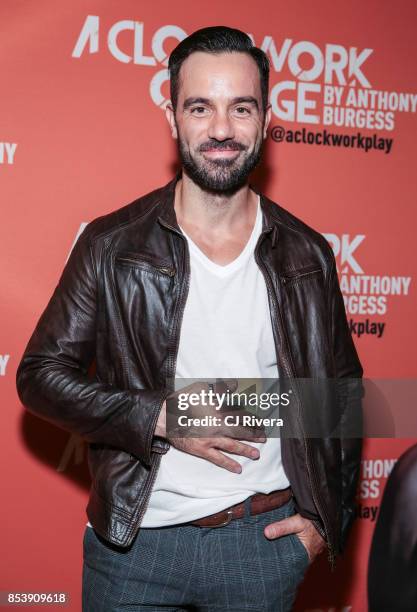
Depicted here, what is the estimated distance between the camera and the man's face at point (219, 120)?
6.08ft

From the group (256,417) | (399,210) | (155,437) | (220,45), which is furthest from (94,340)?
(399,210)

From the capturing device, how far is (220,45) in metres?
1.89

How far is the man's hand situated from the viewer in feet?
5.94

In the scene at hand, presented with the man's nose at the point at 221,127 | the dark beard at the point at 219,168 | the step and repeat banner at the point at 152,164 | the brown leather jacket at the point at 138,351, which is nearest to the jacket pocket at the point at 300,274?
the brown leather jacket at the point at 138,351

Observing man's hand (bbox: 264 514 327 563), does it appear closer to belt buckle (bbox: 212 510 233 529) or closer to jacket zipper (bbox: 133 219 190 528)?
belt buckle (bbox: 212 510 233 529)

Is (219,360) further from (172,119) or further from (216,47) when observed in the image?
(216,47)

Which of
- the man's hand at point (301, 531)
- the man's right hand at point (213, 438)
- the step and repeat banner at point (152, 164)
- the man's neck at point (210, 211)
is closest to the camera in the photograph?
the man's right hand at point (213, 438)

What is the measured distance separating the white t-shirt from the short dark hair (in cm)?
44

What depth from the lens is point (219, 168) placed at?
186 centimetres

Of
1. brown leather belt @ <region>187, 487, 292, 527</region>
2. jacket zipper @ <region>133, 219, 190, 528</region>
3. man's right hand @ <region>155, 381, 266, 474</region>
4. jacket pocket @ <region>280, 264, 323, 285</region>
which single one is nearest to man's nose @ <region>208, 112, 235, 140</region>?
jacket zipper @ <region>133, 219, 190, 528</region>

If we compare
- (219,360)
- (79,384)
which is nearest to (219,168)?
(219,360)

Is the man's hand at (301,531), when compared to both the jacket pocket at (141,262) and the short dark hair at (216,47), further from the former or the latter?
the short dark hair at (216,47)

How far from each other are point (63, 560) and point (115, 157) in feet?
4.50

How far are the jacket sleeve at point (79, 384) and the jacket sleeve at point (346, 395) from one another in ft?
1.74
